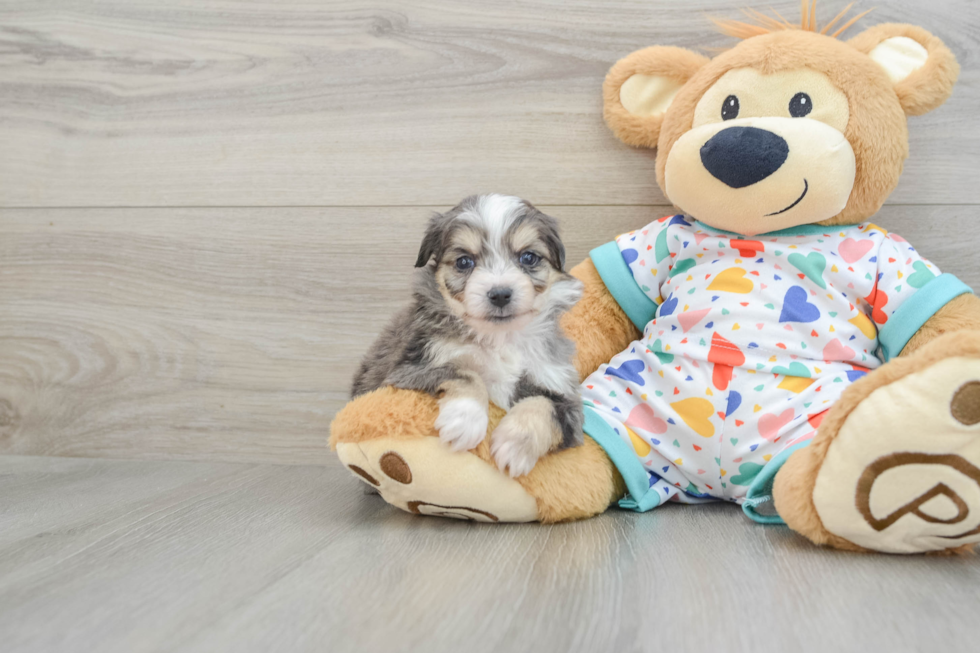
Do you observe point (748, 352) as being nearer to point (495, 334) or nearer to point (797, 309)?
point (797, 309)

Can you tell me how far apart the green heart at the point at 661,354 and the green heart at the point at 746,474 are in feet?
0.90

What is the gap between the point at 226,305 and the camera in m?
2.17

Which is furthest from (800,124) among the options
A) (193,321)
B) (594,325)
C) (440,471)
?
(193,321)

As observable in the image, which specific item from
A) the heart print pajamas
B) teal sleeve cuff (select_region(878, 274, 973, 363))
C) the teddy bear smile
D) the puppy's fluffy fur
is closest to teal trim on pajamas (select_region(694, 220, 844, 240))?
the heart print pajamas

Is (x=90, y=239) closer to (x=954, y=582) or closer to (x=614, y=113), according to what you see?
(x=614, y=113)

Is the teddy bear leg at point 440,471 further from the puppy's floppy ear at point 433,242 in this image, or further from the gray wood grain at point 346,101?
the gray wood grain at point 346,101

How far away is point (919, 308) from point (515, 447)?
0.90 meters

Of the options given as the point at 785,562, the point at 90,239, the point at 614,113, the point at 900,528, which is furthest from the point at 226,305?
the point at 900,528

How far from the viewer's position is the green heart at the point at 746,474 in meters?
1.49

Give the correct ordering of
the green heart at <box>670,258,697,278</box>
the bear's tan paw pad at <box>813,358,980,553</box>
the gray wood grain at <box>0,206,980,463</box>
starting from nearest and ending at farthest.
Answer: the bear's tan paw pad at <box>813,358,980,553</box> < the green heart at <box>670,258,697,278</box> < the gray wood grain at <box>0,206,980,463</box>

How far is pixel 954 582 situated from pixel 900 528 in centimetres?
10

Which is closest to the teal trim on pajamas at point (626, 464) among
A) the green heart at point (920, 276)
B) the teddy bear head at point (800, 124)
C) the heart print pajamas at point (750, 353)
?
the heart print pajamas at point (750, 353)

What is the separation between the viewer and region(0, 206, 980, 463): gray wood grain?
2111mm

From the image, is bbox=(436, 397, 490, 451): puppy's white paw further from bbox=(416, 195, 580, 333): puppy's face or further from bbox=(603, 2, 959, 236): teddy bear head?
bbox=(603, 2, 959, 236): teddy bear head
